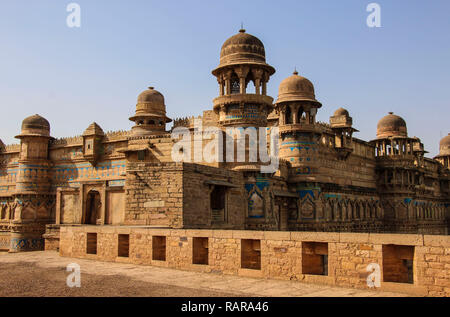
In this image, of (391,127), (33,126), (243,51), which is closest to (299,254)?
(243,51)

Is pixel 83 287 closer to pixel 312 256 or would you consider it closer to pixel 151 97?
pixel 312 256

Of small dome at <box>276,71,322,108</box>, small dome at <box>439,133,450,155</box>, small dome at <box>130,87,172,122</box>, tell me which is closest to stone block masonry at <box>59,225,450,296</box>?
small dome at <box>276,71,322,108</box>

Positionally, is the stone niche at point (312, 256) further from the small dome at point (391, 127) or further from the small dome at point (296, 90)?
the small dome at point (391, 127)

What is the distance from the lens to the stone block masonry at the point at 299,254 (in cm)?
789

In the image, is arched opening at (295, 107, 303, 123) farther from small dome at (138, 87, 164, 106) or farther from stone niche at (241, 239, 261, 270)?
stone niche at (241, 239, 261, 270)

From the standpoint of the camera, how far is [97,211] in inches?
1041

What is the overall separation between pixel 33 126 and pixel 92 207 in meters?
10.2

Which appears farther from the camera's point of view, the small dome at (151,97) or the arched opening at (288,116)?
the small dome at (151,97)

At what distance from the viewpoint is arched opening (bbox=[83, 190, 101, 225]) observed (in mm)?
25812

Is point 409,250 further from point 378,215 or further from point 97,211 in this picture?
point 378,215

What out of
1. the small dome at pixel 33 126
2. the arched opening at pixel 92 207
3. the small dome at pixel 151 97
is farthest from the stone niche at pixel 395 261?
Result: the small dome at pixel 33 126

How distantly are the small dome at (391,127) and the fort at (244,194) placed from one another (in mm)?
86
